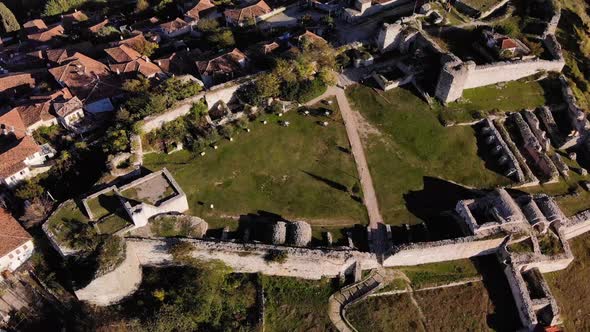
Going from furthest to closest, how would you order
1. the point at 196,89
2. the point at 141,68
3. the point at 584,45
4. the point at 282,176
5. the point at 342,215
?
1. the point at 584,45
2. the point at 141,68
3. the point at 196,89
4. the point at 282,176
5. the point at 342,215

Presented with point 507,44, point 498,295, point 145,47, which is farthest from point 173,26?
point 498,295

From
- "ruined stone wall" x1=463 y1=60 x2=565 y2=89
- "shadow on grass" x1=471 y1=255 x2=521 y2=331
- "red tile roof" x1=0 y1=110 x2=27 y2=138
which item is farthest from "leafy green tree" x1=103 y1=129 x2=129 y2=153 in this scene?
"ruined stone wall" x1=463 y1=60 x2=565 y2=89

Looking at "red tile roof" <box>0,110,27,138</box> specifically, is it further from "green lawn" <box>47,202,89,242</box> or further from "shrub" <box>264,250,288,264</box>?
"shrub" <box>264,250,288,264</box>

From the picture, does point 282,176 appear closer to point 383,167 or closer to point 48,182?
point 383,167

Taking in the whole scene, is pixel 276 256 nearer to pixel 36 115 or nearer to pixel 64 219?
pixel 64 219

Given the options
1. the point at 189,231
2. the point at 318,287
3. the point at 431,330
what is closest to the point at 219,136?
the point at 189,231
